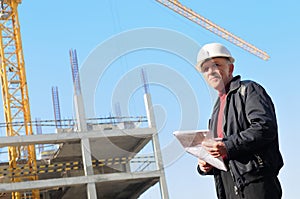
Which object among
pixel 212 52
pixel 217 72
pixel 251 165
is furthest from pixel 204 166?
pixel 212 52

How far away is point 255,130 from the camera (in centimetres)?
266

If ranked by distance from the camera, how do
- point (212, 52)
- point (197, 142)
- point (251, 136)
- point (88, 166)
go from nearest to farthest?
point (251, 136) < point (197, 142) < point (212, 52) < point (88, 166)

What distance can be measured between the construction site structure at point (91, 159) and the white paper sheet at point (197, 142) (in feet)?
74.9

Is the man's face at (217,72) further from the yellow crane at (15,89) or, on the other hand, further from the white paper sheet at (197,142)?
the yellow crane at (15,89)

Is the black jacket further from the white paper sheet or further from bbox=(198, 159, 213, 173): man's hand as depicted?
bbox=(198, 159, 213, 173): man's hand

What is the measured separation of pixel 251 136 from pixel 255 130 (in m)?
0.03

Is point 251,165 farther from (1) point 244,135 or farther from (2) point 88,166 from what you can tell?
(2) point 88,166

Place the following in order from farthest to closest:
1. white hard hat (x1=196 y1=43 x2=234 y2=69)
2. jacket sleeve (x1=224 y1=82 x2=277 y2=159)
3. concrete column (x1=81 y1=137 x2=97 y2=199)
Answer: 1. concrete column (x1=81 y1=137 x2=97 y2=199)
2. white hard hat (x1=196 y1=43 x2=234 y2=69)
3. jacket sleeve (x1=224 y1=82 x2=277 y2=159)

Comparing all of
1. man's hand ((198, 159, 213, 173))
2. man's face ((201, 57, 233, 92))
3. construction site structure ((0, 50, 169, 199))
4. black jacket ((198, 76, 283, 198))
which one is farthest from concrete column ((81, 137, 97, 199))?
black jacket ((198, 76, 283, 198))

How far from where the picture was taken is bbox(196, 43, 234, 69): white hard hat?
9.54 ft

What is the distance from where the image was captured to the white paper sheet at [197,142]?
277 cm

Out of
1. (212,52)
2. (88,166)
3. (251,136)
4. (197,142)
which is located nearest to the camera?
(251,136)

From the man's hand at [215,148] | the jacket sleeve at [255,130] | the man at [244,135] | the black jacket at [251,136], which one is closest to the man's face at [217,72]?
the man at [244,135]

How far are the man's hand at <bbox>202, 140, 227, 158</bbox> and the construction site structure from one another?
903 inches
